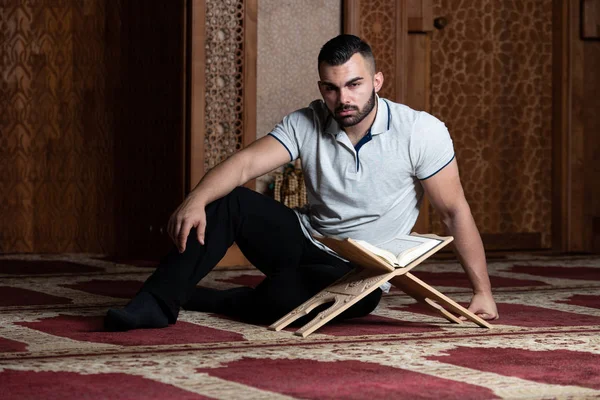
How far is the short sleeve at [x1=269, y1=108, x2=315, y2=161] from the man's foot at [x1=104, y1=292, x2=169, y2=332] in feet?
2.11

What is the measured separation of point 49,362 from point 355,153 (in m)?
1.18

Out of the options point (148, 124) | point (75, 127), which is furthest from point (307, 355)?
point (75, 127)

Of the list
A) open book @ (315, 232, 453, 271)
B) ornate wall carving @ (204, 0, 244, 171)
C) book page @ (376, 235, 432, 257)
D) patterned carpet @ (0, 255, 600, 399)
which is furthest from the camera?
ornate wall carving @ (204, 0, 244, 171)

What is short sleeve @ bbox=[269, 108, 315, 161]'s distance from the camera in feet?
11.2

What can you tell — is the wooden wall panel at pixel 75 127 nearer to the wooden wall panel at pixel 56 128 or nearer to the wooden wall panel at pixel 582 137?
the wooden wall panel at pixel 56 128

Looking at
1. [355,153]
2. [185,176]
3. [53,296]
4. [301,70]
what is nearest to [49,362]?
[355,153]

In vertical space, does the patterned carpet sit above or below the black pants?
below

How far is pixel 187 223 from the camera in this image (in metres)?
3.11

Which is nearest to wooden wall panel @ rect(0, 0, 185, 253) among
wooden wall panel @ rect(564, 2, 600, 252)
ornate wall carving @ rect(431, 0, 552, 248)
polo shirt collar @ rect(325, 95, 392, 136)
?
ornate wall carving @ rect(431, 0, 552, 248)

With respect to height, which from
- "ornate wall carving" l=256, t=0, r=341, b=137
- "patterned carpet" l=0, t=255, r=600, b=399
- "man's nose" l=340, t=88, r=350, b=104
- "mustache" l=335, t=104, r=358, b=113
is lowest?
A: "patterned carpet" l=0, t=255, r=600, b=399

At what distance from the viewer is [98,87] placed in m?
6.72

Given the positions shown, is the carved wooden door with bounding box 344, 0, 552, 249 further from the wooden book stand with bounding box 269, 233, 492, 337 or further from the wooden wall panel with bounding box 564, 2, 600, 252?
the wooden book stand with bounding box 269, 233, 492, 337

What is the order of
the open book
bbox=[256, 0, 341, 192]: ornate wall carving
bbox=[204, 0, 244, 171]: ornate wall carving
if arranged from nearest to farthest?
the open book < bbox=[204, 0, 244, 171]: ornate wall carving < bbox=[256, 0, 341, 192]: ornate wall carving

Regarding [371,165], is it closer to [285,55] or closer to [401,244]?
[401,244]
